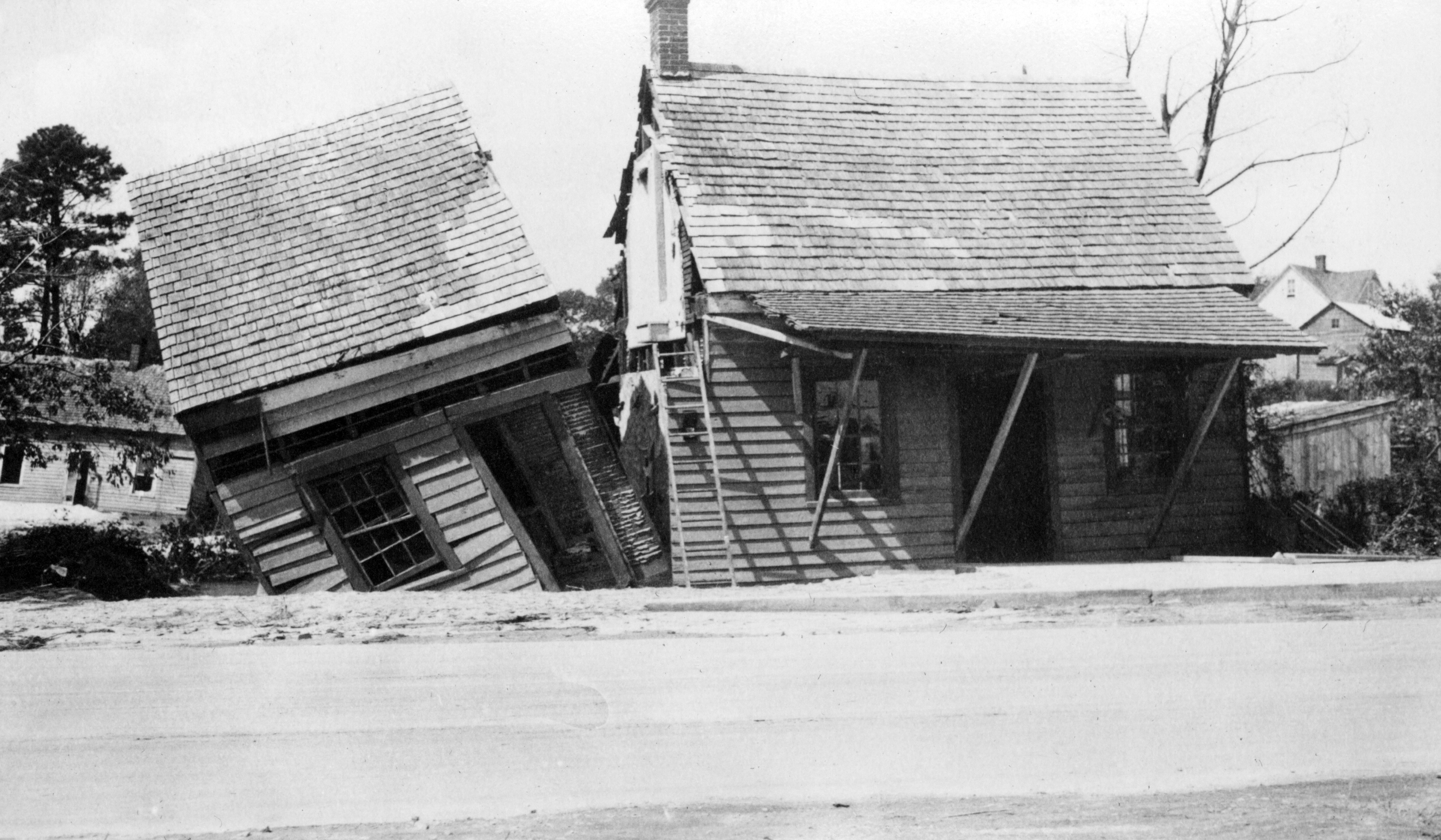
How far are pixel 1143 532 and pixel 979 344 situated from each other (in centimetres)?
414

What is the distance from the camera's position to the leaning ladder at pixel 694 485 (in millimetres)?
13938

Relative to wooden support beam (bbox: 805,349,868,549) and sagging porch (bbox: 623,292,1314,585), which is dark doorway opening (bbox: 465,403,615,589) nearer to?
sagging porch (bbox: 623,292,1314,585)

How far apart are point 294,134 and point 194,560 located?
927cm

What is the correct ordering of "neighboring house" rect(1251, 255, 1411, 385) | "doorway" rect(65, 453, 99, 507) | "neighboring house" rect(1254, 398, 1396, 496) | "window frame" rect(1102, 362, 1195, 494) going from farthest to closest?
"neighboring house" rect(1251, 255, 1411, 385) → "doorway" rect(65, 453, 99, 507) → "neighboring house" rect(1254, 398, 1396, 496) → "window frame" rect(1102, 362, 1195, 494)

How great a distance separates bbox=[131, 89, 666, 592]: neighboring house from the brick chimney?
3288 millimetres

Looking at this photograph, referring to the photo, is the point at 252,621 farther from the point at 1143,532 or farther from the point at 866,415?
the point at 1143,532

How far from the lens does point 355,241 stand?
48.3 feet

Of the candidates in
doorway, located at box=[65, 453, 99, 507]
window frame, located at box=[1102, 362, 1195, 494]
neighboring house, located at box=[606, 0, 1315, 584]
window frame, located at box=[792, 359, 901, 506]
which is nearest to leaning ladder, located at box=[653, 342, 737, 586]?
neighboring house, located at box=[606, 0, 1315, 584]

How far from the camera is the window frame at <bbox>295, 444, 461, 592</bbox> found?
541 inches

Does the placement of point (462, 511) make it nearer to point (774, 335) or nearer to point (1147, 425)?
point (774, 335)

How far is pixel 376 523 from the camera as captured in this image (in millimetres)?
13938

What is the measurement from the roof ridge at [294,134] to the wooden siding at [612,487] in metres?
4.91

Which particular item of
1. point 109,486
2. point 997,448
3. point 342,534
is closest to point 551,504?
point 342,534

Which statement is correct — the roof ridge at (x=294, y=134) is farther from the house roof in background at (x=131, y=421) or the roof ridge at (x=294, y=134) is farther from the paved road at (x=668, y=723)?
the house roof in background at (x=131, y=421)
